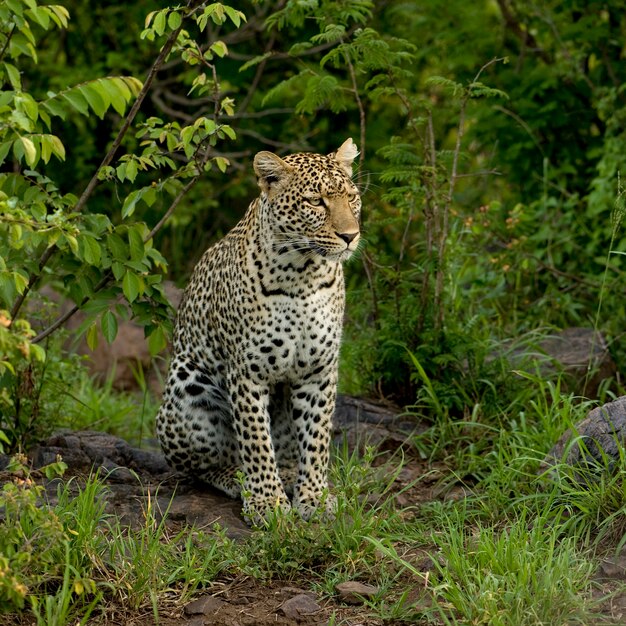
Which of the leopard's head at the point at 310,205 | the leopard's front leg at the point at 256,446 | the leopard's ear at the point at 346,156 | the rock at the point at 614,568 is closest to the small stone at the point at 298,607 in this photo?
the leopard's front leg at the point at 256,446

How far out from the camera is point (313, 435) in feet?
22.2

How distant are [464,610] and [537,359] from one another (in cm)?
355

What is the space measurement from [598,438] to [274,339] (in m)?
1.91

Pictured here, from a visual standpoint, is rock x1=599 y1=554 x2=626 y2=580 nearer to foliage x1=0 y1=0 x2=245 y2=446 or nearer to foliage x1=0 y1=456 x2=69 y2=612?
foliage x1=0 y1=456 x2=69 y2=612

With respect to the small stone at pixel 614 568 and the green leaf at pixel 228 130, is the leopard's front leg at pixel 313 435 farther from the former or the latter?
the small stone at pixel 614 568

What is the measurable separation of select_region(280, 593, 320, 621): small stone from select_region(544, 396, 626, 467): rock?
5.60ft

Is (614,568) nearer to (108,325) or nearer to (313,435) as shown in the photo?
(313,435)

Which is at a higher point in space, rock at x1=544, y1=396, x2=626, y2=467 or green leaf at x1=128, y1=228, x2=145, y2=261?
green leaf at x1=128, y1=228, x2=145, y2=261

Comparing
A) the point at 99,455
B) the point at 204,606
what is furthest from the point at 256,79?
the point at 204,606

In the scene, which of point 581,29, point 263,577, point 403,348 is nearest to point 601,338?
point 403,348

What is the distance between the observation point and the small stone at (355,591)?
558 cm

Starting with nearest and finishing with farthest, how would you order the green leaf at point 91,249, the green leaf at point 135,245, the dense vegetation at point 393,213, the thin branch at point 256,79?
the dense vegetation at point 393,213 → the green leaf at point 91,249 → the green leaf at point 135,245 → the thin branch at point 256,79

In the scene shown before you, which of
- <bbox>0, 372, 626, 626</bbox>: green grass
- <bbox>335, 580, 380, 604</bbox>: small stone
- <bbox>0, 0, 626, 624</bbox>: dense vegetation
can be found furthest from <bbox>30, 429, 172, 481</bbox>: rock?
<bbox>335, 580, 380, 604</bbox>: small stone

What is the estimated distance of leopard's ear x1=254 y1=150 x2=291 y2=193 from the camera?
652cm
